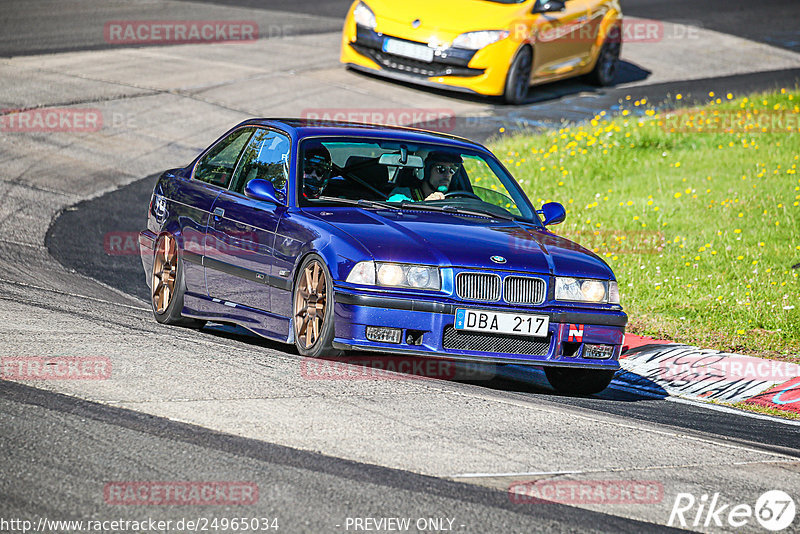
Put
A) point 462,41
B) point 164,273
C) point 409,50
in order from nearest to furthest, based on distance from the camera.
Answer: point 164,273, point 462,41, point 409,50

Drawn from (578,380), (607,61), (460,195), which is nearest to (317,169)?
(460,195)

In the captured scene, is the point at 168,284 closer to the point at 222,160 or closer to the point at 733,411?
the point at 222,160

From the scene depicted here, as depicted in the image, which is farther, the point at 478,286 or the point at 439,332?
A: the point at 478,286

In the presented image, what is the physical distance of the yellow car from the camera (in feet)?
59.6

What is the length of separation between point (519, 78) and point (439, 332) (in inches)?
490

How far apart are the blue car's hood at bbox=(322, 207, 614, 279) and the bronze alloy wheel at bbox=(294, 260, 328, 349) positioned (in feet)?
1.07

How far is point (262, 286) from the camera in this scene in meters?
7.89

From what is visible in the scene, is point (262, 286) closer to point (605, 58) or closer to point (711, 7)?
point (605, 58)

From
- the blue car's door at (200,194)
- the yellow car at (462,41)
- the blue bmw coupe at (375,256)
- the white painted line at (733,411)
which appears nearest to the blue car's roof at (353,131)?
the blue bmw coupe at (375,256)

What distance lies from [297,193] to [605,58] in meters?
14.0

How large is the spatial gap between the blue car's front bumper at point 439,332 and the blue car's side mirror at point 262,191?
1.14 m

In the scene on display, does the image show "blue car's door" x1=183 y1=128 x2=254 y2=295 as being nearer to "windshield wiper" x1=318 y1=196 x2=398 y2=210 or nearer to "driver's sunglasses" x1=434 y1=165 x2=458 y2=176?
"windshield wiper" x1=318 y1=196 x2=398 y2=210

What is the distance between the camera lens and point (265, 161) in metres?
8.62

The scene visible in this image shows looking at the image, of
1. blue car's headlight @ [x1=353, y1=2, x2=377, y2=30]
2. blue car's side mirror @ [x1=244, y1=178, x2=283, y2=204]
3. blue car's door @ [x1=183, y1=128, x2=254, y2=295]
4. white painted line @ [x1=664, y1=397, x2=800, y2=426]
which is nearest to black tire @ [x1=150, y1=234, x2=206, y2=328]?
blue car's door @ [x1=183, y1=128, x2=254, y2=295]
